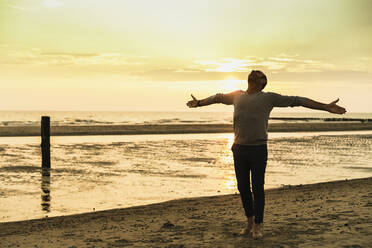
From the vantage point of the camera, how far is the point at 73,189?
12.4 m

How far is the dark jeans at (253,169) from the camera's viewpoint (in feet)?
20.0

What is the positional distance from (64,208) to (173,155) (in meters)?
12.2

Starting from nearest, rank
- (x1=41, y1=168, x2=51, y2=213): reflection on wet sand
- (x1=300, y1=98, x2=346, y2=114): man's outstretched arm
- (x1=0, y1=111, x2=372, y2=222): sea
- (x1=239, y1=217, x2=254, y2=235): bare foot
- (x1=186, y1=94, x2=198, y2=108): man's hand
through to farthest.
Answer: (x1=300, y1=98, x2=346, y2=114): man's outstretched arm → (x1=186, y1=94, x2=198, y2=108): man's hand → (x1=239, y1=217, x2=254, y2=235): bare foot → (x1=41, y1=168, x2=51, y2=213): reflection on wet sand → (x1=0, y1=111, x2=372, y2=222): sea

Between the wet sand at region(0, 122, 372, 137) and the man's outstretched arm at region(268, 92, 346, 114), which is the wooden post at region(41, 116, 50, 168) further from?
the wet sand at region(0, 122, 372, 137)

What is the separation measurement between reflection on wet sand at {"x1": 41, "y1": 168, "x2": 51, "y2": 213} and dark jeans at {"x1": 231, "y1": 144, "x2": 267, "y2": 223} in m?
5.12

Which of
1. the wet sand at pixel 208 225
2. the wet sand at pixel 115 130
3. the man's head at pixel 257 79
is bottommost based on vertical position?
the wet sand at pixel 115 130

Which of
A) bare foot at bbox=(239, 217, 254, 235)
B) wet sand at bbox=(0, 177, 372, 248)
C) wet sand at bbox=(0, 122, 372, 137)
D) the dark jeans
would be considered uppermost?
the dark jeans

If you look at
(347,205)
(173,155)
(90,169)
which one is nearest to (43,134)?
(90,169)

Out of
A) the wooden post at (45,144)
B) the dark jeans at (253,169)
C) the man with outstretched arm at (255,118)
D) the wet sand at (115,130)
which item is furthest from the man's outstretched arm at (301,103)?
the wet sand at (115,130)

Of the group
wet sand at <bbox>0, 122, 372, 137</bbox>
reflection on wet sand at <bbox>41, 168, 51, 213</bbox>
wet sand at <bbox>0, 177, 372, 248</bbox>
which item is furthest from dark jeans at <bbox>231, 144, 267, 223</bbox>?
wet sand at <bbox>0, 122, 372, 137</bbox>

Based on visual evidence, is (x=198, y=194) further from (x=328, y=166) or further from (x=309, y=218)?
(x=328, y=166)

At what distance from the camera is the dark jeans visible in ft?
20.0

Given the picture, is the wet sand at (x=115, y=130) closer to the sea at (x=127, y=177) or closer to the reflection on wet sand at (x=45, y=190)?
the sea at (x=127, y=177)

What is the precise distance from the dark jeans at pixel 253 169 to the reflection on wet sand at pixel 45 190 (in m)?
5.12
